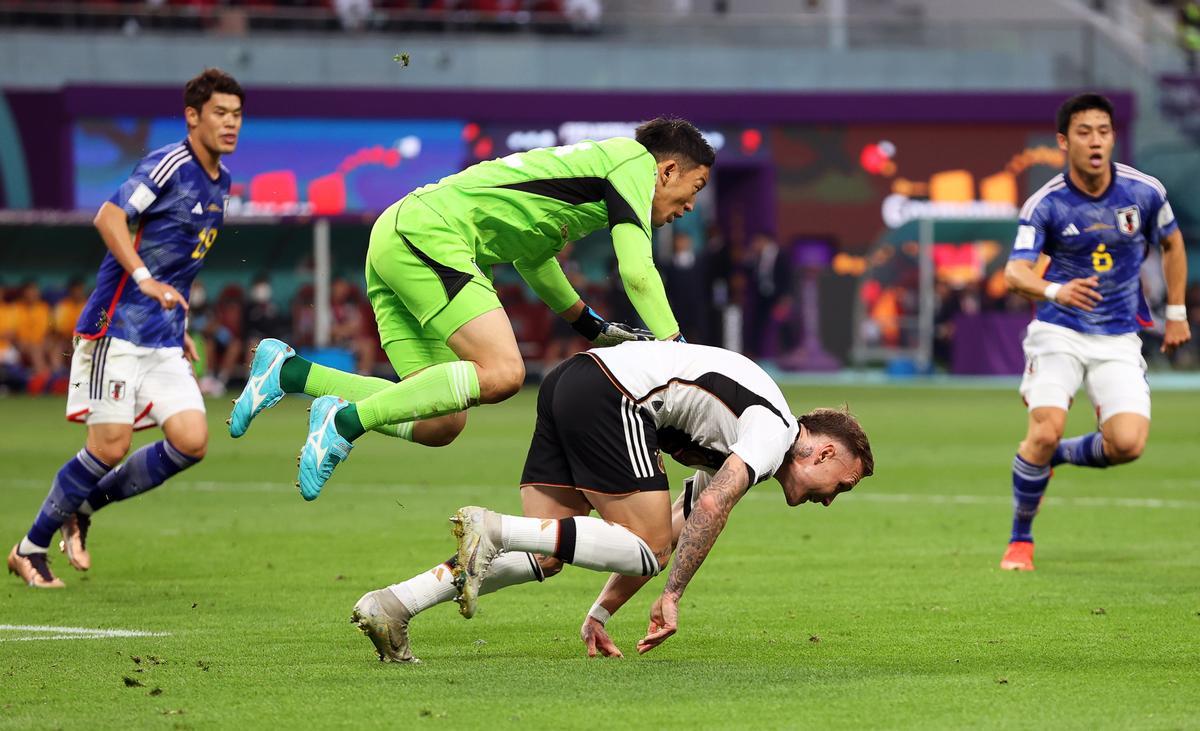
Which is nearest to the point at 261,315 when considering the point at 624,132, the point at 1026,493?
the point at 624,132

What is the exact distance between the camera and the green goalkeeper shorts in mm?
7758

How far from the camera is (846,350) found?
38.5 meters

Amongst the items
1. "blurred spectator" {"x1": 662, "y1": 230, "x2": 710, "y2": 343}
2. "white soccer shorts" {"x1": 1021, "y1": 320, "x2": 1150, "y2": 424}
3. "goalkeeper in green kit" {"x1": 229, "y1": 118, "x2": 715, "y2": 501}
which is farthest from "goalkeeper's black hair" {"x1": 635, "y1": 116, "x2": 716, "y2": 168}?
"blurred spectator" {"x1": 662, "y1": 230, "x2": 710, "y2": 343}

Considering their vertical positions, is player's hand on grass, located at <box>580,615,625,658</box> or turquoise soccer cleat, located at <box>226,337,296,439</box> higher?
turquoise soccer cleat, located at <box>226,337,296,439</box>

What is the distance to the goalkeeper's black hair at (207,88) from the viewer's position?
979 cm

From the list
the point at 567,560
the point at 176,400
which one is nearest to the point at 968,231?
the point at 176,400

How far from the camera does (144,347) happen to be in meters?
9.94

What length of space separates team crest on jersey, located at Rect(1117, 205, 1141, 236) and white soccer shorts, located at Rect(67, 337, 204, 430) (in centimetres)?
525

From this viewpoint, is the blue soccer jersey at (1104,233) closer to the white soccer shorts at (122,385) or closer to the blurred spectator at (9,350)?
the white soccer shorts at (122,385)

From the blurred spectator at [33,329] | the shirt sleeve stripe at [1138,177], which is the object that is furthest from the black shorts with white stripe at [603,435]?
the blurred spectator at [33,329]

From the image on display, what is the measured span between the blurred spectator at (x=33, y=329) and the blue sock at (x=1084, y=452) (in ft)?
74.7

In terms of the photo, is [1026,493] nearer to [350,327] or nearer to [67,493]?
→ [67,493]

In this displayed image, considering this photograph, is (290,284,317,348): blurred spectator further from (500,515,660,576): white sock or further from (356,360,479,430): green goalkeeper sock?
(500,515,660,576): white sock

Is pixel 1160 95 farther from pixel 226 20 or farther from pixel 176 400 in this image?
pixel 176 400
